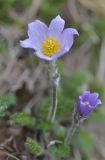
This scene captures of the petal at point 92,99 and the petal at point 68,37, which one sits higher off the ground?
the petal at point 68,37

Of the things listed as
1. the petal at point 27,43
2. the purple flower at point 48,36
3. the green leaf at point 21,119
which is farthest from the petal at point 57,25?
the green leaf at point 21,119

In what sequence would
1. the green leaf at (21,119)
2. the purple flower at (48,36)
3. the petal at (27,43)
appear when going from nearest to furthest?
the petal at (27,43), the purple flower at (48,36), the green leaf at (21,119)

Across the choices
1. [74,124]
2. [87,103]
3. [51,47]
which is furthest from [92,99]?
[51,47]

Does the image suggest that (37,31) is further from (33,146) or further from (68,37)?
(33,146)

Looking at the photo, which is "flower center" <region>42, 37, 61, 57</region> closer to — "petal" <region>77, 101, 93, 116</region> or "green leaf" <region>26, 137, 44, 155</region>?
"petal" <region>77, 101, 93, 116</region>

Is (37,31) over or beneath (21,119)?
over

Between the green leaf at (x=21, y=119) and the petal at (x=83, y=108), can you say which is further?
the green leaf at (x=21, y=119)

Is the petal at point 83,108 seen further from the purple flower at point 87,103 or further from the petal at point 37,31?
the petal at point 37,31
